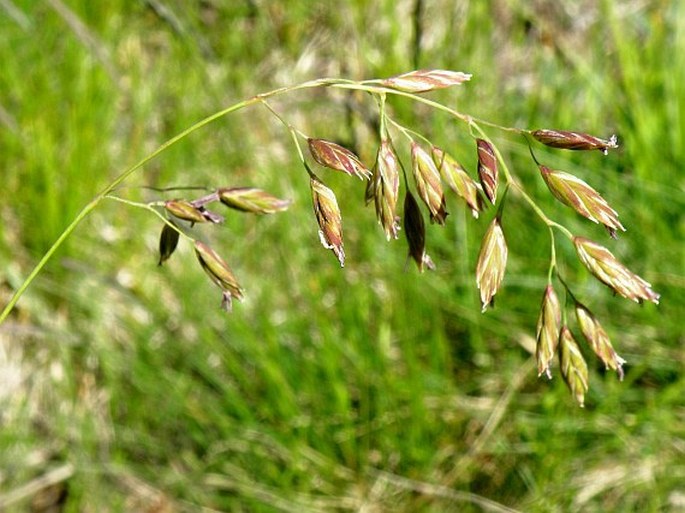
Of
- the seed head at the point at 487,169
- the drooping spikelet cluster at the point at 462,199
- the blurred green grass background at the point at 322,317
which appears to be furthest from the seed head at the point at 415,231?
the blurred green grass background at the point at 322,317

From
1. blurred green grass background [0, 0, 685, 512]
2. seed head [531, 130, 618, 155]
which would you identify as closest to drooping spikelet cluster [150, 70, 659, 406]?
seed head [531, 130, 618, 155]

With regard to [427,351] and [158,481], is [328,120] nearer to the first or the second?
[427,351]

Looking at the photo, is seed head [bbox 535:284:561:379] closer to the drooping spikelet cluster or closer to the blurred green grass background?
the drooping spikelet cluster

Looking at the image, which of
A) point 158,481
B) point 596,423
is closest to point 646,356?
point 596,423

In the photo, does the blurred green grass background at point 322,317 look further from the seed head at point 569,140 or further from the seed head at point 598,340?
the seed head at point 569,140

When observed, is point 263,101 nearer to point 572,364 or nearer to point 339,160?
point 339,160

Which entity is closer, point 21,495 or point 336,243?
point 336,243

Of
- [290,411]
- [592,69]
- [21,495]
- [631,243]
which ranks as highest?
[592,69]
